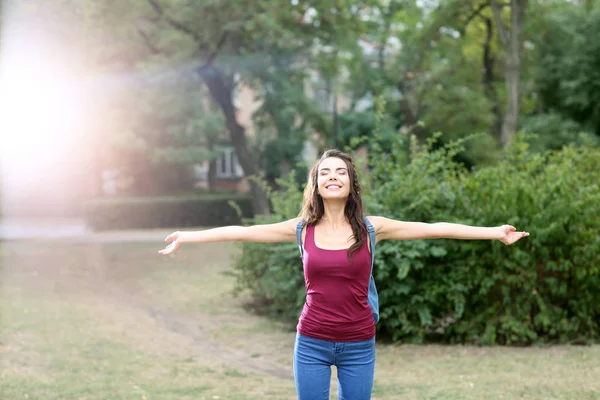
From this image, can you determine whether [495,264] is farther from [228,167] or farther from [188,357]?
[228,167]

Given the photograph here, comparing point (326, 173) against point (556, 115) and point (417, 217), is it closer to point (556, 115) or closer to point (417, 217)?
point (417, 217)

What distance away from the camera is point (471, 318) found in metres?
9.27

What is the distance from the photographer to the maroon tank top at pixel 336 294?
4012mm

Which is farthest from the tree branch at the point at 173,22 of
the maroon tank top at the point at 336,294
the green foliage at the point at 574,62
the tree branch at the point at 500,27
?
the maroon tank top at the point at 336,294

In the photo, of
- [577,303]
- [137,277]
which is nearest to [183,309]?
[137,277]

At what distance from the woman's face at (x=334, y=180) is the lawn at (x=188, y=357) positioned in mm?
3320

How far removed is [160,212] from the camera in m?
36.4

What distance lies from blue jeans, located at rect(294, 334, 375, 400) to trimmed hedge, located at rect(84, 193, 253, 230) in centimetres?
3231

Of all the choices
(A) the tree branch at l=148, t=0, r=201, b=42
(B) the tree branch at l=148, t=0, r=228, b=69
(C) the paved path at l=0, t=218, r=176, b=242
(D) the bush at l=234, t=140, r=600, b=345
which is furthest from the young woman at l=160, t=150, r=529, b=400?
(C) the paved path at l=0, t=218, r=176, b=242

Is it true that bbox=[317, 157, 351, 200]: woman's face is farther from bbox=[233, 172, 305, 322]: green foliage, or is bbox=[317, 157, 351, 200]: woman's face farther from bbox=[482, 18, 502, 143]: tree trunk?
bbox=[482, 18, 502, 143]: tree trunk

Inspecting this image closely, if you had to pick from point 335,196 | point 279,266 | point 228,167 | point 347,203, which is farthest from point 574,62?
point 335,196

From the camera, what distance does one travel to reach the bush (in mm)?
9000

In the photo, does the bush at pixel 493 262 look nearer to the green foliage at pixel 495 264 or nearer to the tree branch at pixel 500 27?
the green foliage at pixel 495 264

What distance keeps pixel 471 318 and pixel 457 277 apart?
0.54m
